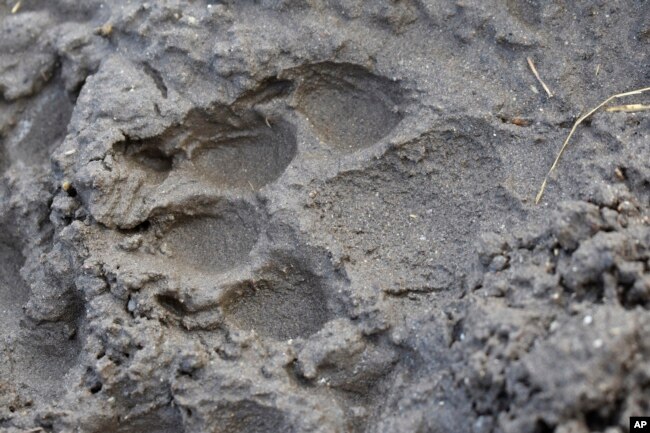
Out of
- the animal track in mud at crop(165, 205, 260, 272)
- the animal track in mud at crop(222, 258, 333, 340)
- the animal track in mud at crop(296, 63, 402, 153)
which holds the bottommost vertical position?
the animal track in mud at crop(222, 258, 333, 340)

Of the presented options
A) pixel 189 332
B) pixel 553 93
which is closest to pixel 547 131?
pixel 553 93

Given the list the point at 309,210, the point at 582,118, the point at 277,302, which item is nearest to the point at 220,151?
the point at 309,210

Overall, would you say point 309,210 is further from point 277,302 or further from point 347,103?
point 347,103

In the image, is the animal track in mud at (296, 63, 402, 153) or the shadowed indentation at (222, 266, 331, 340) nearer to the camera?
the shadowed indentation at (222, 266, 331, 340)

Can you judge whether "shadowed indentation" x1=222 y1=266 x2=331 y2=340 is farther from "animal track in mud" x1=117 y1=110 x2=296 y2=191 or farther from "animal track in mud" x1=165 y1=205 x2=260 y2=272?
"animal track in mud" x1=117 y1=110 x2=296 y2=191

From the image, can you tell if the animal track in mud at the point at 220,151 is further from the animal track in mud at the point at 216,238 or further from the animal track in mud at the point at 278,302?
the animal track in mud at the point at 278,302

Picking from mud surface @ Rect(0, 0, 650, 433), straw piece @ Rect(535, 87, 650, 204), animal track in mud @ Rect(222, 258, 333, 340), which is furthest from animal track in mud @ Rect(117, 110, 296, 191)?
straw piece @ Rect(535, 87, 650, 204)

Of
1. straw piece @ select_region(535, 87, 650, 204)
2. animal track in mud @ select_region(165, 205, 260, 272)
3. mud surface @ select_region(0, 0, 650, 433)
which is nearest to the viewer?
mud surface @ select_region(0, 0, 650, 433)

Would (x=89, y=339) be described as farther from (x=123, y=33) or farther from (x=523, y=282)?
(x=523, y=282)
